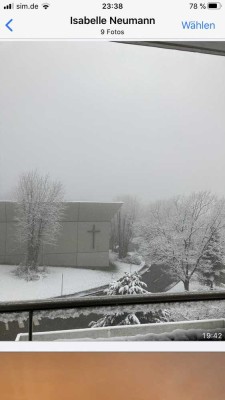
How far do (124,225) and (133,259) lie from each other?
15 centimetres

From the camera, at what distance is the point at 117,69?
1.68m

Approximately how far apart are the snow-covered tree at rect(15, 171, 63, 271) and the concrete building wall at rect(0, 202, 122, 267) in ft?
0.08

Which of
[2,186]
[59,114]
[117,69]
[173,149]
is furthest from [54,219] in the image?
[117,69]

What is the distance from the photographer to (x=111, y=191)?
167 cm

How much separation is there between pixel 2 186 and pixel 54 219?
26 centimetres

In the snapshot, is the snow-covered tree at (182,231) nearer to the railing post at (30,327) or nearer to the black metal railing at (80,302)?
the black metal railing at (80,302)

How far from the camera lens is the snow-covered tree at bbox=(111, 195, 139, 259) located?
5.46ft

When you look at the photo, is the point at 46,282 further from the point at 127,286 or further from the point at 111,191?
the point at 111,191

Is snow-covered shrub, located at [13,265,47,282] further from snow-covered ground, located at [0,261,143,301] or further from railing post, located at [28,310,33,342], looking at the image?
railing post, located at [28,310,33,342]

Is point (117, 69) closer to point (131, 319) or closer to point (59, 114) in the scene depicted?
point (59, 114)
